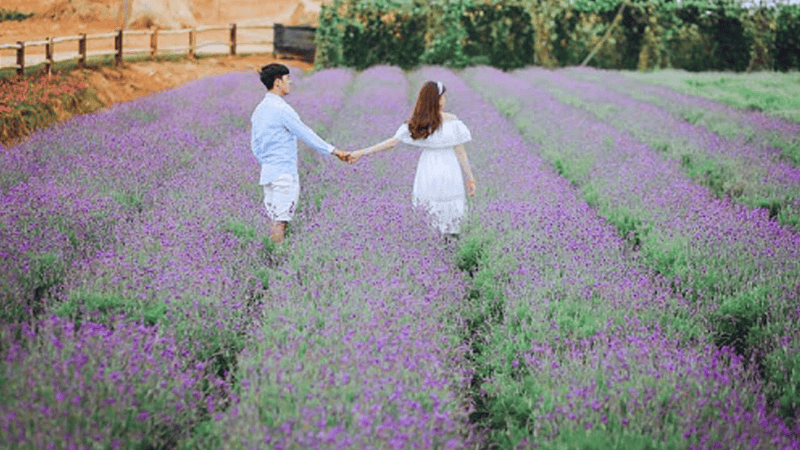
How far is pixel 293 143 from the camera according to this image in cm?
552

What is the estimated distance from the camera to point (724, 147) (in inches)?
347

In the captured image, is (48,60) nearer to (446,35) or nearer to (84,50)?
(84,50)

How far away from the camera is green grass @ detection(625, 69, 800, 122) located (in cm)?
1332

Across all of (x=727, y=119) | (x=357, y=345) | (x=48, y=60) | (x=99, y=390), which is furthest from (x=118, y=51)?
(x=99, y=390)

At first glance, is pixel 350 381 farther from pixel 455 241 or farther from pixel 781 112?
pixel 781 112

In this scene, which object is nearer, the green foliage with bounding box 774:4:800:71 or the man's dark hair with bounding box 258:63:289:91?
the man's dark hair with bounding box 258:63:289:91

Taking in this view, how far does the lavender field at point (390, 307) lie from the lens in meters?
2.66

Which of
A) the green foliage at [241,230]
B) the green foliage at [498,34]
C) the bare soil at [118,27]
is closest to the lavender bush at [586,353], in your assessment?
the green foliage at [241,230]

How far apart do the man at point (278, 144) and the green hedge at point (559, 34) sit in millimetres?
18876

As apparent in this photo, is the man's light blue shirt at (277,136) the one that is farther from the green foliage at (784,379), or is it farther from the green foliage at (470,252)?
the green foliage at (784,379)

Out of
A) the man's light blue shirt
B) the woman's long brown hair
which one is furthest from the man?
the woman's long brown hair

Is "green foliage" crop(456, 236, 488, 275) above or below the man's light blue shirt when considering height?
below

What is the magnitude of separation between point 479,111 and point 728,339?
816cm

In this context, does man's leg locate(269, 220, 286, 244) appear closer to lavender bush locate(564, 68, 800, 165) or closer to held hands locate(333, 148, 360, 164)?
held hands locate(333, 148, 360, 164)
